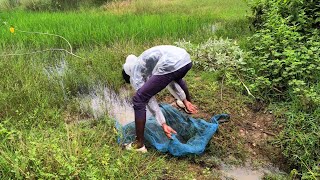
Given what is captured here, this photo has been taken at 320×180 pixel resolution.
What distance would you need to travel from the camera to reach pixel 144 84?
3.01m

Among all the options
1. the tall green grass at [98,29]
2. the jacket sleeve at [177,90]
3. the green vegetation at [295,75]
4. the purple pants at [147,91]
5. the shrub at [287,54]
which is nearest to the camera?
the purple pants at [147,91]

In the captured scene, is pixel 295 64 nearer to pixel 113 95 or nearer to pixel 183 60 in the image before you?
pixel 183 60

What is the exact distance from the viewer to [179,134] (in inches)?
140

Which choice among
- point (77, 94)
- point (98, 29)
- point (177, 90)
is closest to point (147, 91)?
point (177, 90)

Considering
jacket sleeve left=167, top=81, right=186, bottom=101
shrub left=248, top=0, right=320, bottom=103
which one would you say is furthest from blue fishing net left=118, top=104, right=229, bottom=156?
shrub left=248, top=0, right=320, bottom=103

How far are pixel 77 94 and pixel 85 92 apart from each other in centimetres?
14

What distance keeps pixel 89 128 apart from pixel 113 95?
1.10 meters

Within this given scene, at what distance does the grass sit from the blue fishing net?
109mm

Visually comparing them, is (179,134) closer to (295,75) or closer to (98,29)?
(295,75)

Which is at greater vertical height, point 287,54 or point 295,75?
point 287,54

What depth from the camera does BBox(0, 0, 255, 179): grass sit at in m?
2.60

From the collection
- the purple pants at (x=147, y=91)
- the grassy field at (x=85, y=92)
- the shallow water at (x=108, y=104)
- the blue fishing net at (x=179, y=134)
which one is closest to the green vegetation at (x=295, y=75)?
the grassy field at (x=85, y=92)

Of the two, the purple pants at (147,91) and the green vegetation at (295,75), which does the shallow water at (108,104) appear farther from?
the green vegetation at (295,75)

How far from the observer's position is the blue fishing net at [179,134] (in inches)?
124
